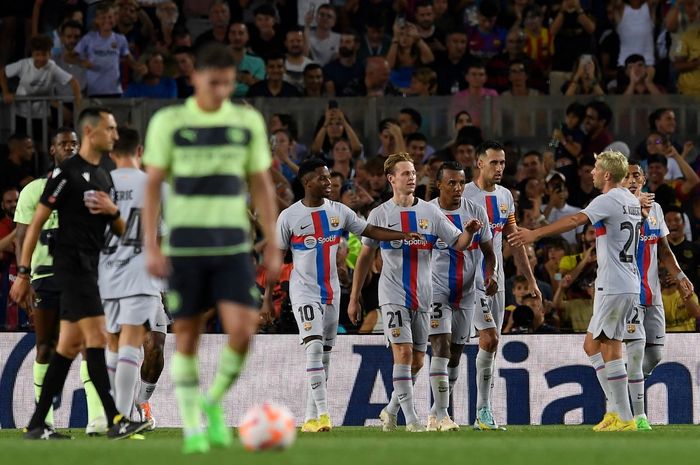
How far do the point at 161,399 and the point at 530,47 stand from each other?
8.83 metres

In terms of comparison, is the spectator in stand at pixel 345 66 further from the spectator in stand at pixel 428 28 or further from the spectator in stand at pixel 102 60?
the spectator in stand at pixel 102 60

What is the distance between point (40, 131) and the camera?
19.3 meters

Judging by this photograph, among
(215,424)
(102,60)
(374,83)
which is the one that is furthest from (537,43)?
(215,424)

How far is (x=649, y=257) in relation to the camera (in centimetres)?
1385

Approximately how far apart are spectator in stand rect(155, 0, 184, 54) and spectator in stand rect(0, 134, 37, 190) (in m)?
3.37

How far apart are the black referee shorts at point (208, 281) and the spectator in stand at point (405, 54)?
12.6 metres

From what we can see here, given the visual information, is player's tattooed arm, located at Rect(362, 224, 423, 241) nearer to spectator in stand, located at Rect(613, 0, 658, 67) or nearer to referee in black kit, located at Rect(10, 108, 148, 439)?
referee in black kit, located at Rect(10, 108, 148, 439)

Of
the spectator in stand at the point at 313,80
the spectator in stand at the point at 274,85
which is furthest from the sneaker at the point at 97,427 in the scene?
the spectator in stand at the point at 313,80

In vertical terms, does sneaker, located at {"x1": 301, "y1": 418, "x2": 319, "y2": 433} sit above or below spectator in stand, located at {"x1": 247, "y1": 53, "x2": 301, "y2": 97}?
below

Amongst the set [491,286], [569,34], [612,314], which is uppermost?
[569,34]

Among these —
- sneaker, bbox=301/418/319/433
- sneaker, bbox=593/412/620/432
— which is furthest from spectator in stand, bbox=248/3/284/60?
sneaker, bbox=593/412/620/432

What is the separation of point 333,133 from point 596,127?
149 inches

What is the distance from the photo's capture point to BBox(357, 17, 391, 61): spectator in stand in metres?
21.0

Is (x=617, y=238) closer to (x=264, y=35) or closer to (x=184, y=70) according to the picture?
(x=184, y=70)
